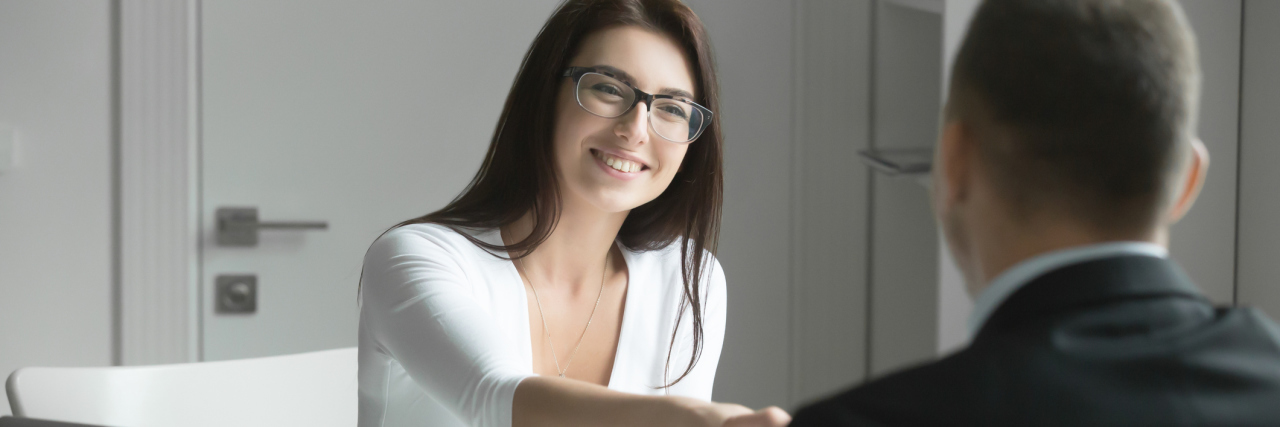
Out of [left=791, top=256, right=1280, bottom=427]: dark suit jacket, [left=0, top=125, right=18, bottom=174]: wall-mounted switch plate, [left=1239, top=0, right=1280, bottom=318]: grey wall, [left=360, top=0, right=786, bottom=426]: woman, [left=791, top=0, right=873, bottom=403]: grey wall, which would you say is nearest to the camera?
[left=791, top=256, right=1280, bottom=427]: dark suit jacket

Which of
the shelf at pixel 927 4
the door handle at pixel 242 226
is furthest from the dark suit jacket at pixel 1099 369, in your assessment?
the door handle at pixel 242 226

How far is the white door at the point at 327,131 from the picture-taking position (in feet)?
7.16

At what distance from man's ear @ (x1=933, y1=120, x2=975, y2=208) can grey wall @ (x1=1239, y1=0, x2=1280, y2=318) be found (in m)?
1.17

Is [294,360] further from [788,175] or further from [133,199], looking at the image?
[788,175]

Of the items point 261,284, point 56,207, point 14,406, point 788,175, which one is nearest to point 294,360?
point 14,406

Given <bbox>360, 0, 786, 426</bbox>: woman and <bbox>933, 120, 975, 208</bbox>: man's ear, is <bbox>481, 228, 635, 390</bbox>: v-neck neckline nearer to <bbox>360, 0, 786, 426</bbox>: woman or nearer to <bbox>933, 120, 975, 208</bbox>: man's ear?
<bbox>360, 0, 786, 426</bbox>: woman

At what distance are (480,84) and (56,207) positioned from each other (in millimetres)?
1014

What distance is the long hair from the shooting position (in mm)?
1143

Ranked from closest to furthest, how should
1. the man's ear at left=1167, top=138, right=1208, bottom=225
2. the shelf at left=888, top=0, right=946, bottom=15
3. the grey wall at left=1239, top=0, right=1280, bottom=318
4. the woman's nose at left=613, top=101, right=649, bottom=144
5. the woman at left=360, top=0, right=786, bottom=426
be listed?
the man's ear at left=1167, top=138, right=1208, bottom=225, the woman at left=360, top=0, right=786, bottom=426, the woman's nose at left=613, top=101, right=649, bottom=144, the grey wall at left=1239, top=0, right=1280, bottom=318, the shelf at left=888, top=0, right=946, bottom=15

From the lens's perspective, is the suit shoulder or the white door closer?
the suit shoulder

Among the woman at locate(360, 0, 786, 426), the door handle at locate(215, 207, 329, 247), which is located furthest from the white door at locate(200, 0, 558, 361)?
the woman at locate(360, 0, 786, 426)

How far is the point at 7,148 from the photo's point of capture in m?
2.11

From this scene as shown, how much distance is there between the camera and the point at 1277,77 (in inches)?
55.2

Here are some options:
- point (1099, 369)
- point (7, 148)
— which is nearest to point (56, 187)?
point (7, 148)
